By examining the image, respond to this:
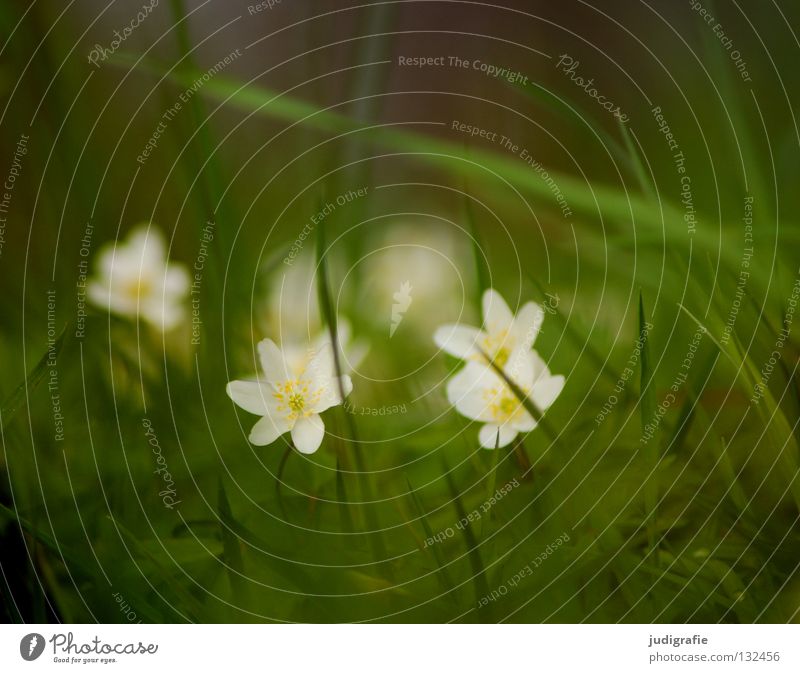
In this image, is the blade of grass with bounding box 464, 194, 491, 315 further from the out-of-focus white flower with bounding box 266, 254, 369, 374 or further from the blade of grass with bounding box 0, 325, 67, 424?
the blade of grass with bounding box 0, 325, 67, 424

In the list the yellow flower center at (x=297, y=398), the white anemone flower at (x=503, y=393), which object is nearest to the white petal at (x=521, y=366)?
the white anemone flower at (x=503, y=393)

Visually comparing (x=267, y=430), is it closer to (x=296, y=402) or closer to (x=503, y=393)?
(x=296, y=402)

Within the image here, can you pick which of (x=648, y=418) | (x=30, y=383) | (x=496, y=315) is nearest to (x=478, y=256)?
(x=496, y=315)

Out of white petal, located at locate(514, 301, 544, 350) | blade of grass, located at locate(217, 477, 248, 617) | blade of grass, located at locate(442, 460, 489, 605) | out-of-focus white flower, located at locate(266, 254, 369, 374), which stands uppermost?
out-of-focus white flower, located at locate(266, 254, 369, 374)

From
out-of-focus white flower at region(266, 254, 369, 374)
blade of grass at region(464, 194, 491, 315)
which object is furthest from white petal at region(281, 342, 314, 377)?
blade of grass at region(464, 194, 491, 315)

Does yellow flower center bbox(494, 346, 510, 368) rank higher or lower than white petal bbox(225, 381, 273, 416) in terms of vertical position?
lower

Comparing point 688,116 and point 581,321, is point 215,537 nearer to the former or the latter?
point 581,321
